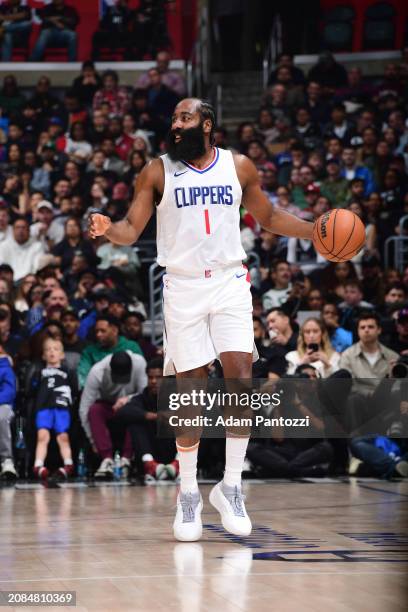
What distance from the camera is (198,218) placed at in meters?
5.16

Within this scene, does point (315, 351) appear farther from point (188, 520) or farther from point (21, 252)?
point (188, 520)

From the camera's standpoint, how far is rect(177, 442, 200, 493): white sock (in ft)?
17.1

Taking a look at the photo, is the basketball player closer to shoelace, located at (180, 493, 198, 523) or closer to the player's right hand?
shoelace, located at (180, 493, 198, 523)

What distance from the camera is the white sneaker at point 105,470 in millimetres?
8875

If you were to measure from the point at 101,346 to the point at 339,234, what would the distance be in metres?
4.73

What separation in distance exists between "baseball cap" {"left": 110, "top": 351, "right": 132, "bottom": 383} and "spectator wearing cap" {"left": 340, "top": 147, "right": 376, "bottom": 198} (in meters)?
4.90

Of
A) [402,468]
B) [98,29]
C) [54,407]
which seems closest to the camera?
[402,468]

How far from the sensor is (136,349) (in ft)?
32.1

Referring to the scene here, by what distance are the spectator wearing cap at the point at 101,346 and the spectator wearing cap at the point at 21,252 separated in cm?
274

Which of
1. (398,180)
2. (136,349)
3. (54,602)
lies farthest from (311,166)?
(54,602)

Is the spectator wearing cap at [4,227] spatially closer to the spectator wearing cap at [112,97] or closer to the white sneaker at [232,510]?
the spectator wearing cap at [112,97]

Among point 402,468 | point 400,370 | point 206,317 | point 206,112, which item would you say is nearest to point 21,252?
point 400,370

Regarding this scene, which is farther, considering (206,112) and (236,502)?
(206,112)

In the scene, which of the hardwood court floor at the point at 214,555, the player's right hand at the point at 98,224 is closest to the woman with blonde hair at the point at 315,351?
the hardwood court floor at the point at 214,555
